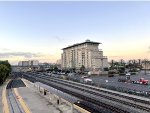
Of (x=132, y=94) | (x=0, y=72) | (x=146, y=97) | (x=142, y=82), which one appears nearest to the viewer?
(x=146, y=97)

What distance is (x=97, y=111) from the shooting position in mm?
41500

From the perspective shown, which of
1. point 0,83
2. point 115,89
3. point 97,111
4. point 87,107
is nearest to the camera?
point 97,111

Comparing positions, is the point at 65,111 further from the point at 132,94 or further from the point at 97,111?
the point at 132,94

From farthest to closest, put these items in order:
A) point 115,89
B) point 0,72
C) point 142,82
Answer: point 0,72
point 142,82
point 115,89

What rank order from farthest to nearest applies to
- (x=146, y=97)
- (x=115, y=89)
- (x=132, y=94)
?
(x=115, y=89)
(x=132, y=94)
(x=146, y=97)

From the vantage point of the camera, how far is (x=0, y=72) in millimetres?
109375

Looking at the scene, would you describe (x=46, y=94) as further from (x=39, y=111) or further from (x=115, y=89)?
(x=39, y=111)

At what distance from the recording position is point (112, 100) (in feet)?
171

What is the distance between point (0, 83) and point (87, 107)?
3322 inches

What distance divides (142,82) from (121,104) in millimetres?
56685

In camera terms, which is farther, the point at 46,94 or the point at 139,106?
the point at 46,94

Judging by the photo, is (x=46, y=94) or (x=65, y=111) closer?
(x=65, y=111)

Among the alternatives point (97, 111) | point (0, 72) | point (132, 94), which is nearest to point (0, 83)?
point (0, 72)

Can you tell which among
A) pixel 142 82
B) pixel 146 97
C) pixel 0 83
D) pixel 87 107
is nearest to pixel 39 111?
pixel 87 107
